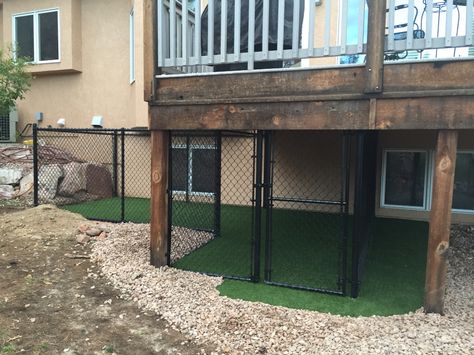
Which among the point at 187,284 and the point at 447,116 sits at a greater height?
the point at 447,116

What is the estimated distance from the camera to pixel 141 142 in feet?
32.4

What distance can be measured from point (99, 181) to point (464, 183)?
7.54 metres

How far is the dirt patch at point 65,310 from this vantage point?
3.20 metres

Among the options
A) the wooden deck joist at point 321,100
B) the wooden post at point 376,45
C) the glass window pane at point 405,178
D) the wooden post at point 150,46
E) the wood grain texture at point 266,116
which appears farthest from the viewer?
the glass window pane at point 405,178

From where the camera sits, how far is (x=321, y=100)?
385cm

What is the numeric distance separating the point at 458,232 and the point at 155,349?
18.3 feet

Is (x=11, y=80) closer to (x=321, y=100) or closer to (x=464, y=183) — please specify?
(x=321, y=100)

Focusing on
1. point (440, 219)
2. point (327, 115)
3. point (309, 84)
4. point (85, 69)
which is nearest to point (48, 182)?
point (85, 69)

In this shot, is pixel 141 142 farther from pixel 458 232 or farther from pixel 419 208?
pixel 458 232

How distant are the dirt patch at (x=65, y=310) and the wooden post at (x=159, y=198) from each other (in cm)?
69

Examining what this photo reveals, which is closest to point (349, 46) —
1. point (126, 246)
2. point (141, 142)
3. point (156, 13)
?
point (156, 13)

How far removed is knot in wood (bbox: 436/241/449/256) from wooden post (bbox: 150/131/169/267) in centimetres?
286

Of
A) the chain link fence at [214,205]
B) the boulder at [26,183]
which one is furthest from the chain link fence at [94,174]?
the chain link fence at [214,205]

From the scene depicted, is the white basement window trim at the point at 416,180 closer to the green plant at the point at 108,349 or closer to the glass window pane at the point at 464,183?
the glass window pane at the point at 464,183
